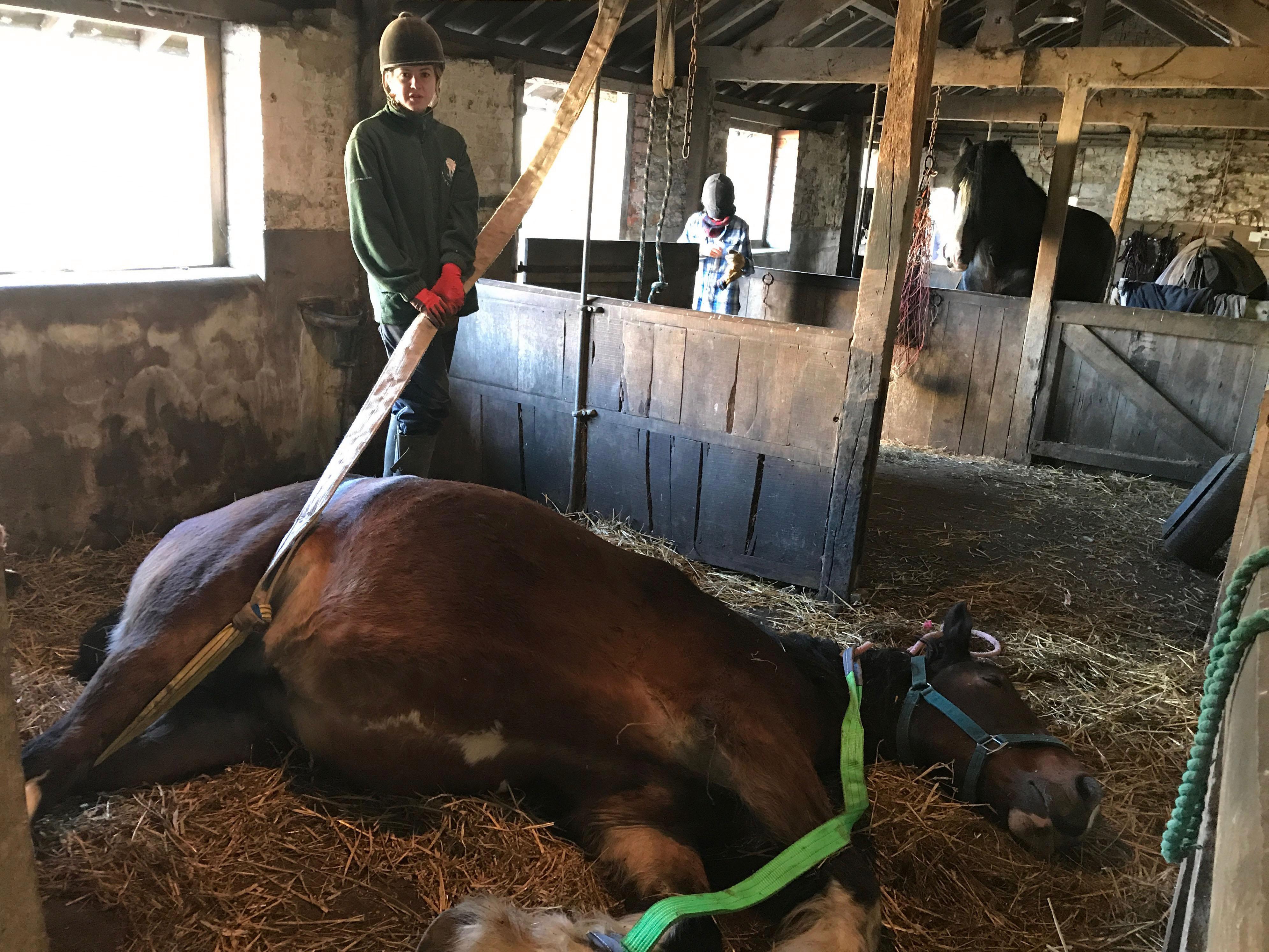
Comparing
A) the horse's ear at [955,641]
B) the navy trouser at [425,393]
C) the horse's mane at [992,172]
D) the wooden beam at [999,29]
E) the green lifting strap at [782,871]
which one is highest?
the wooden beam at [999,29]

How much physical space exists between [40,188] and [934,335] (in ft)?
19.5

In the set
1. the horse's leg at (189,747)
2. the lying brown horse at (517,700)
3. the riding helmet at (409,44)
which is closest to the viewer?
the lying brown horse at (517,700)

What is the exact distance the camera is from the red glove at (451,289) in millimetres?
3258

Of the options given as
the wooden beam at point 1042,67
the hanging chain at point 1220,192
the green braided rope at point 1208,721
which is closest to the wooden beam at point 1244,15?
the wooden beam at point 1042,67

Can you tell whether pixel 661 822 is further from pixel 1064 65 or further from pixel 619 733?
pixel 1064 65

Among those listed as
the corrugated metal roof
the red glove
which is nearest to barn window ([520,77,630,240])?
the corrugated metal roof

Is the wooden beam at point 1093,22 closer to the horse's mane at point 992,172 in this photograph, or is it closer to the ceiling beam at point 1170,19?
the ceiling beam at point 1170,19

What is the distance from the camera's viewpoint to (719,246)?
21.3 ft

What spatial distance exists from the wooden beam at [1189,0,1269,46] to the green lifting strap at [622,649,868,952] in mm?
6143

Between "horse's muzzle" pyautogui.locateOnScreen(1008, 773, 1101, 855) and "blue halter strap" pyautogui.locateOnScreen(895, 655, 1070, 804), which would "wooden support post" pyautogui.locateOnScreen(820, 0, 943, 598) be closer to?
"blue halter strap" pyautogui.locateOnScreen(895, 655, 1070, 804)

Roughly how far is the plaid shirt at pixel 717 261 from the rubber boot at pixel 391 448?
3278mm

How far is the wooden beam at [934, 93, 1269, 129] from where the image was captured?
9.23 m

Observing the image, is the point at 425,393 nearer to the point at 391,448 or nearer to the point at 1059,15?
the point at 391,448

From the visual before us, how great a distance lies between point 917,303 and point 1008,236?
Answer: 1.49m
